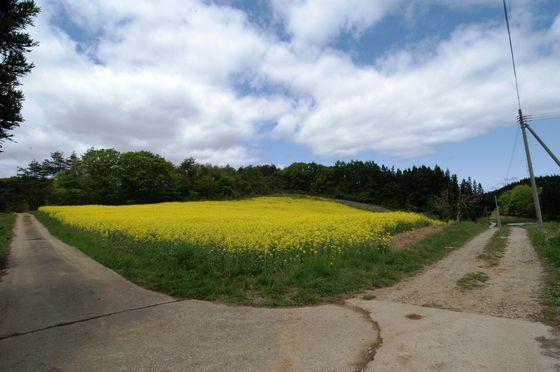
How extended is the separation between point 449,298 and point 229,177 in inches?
2758

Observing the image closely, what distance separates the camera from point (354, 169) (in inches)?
3991

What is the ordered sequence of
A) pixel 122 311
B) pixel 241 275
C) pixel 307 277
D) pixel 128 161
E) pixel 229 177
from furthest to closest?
pixel 229 177 < pixel 128 161 < pixel 241 275 < pixel 307 277 < pixel 122 311

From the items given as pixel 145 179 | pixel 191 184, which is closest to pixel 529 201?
pixel 191 184

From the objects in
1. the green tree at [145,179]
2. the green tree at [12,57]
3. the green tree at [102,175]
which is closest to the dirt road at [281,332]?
the green tree at [12,57]

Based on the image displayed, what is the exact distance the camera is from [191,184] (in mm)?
71250

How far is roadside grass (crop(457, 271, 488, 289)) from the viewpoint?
7188 millimetres

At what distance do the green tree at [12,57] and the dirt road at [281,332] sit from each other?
3.99m

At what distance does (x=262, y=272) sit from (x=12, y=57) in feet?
23.3

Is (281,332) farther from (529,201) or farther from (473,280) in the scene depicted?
(529,201)

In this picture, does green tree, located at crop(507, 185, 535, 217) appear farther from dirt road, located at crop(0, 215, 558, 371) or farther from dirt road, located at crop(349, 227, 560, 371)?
dirt road, located at crop(0, 215, 558, 371)

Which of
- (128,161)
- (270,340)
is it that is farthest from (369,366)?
(128,161)

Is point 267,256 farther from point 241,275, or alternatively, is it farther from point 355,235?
point 355,235

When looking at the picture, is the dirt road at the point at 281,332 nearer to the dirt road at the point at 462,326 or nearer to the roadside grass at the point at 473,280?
the dirt road at the point at 462,326

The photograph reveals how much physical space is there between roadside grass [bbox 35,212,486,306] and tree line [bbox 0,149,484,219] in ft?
147
